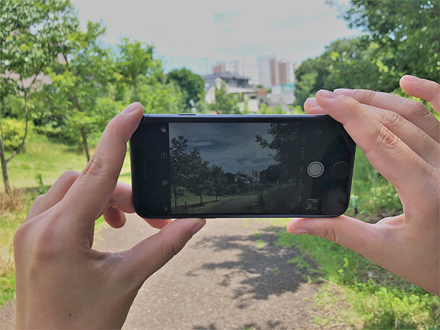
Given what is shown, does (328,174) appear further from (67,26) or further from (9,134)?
(9,134)

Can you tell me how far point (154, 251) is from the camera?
881 millimetres

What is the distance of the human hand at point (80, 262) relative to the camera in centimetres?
75

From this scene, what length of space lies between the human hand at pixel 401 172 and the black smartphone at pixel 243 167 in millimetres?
116

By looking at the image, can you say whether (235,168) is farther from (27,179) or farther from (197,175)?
(27,179)

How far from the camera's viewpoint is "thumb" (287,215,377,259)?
1002mm

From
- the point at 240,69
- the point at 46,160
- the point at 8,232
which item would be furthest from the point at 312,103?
the point at 240,69

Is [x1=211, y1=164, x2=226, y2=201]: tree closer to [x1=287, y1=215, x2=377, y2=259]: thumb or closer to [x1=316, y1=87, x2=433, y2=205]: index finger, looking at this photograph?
[x1=287, y1=215, x2=377, y2=259]: thumb

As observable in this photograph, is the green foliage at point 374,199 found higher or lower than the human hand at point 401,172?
lower

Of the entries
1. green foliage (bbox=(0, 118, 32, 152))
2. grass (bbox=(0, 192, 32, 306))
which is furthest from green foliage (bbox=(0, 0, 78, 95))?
grass (bbox=(0, 192, 32, 306))

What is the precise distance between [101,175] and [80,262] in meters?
0.20

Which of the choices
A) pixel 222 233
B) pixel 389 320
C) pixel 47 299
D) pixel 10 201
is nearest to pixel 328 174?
pixel 47 299

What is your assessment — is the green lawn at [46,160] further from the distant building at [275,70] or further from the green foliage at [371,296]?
the distant building at [275,70]

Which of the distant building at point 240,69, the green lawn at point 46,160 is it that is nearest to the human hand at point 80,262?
the green lawn at point 46,160

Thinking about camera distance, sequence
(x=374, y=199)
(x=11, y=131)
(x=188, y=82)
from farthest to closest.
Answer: (x=188, y=82) < (x=11, y=131) < (x=374, y=199)
